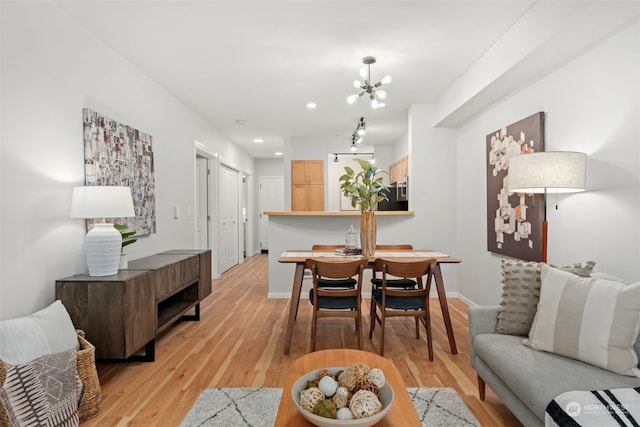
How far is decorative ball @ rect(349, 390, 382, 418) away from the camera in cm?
115

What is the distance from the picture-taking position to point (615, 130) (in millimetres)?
2137

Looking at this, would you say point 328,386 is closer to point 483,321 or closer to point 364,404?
point 364,404

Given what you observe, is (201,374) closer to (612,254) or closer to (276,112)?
(612,254)

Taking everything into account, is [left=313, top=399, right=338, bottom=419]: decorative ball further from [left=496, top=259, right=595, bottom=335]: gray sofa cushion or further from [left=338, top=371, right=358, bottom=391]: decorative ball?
[left=496, top=259, right=595, bottom=335]: gray sofa cushion

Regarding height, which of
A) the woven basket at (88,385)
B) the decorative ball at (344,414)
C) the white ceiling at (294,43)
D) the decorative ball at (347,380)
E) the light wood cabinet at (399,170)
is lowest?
the woven basket at (88,385)

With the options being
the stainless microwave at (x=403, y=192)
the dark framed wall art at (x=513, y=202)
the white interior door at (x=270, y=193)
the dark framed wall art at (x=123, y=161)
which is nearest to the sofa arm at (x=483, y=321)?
the dark framed wall art at (x=513, y=202)

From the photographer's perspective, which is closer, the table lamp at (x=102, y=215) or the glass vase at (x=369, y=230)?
the table lamp at (x=102, y=215)

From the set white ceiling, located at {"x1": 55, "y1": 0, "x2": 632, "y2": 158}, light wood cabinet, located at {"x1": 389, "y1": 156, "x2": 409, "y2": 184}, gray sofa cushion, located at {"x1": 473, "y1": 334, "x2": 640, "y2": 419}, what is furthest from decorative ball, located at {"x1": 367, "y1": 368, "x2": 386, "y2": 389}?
light wood cabinet, located at {"x1": 389, "y1": 156, "x2": 409, "y2": 184}

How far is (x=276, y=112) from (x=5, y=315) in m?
3.78

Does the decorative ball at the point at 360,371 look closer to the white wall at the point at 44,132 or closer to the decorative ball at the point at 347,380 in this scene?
the decorative ball at the point at 347,380

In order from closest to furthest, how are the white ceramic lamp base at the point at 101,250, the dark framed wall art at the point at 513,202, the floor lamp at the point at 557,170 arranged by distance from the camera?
the floor lamp at the point at 557,170
the white ceramic lamp base at the point at 101,250
the dark framed wall art at the point at 513,202

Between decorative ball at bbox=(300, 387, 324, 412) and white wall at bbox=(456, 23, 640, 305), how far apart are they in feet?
6.51

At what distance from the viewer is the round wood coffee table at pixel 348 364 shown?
125 cm

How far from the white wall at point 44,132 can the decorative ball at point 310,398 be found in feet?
6.21
